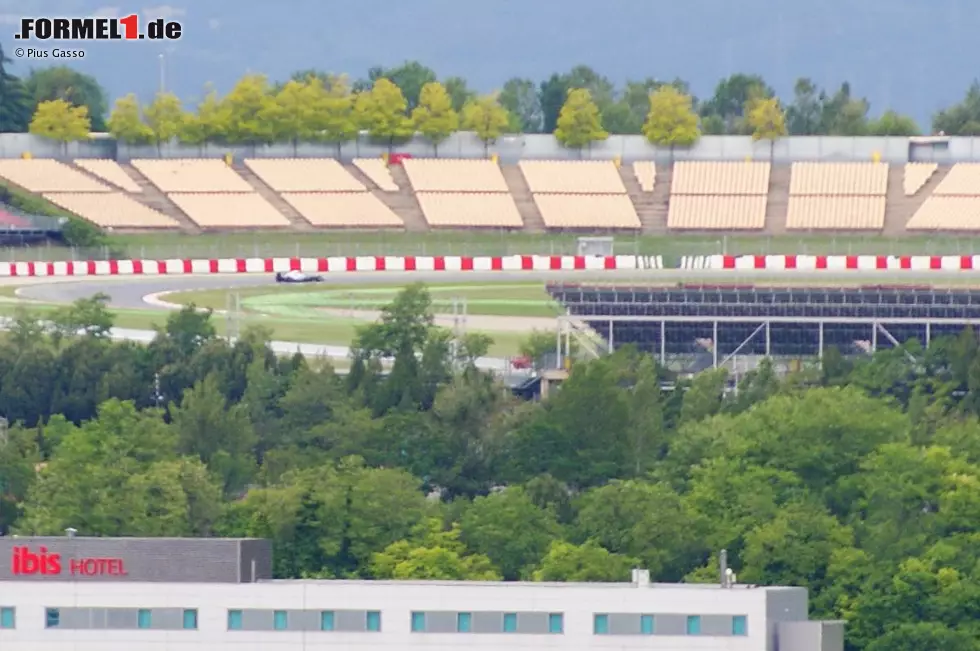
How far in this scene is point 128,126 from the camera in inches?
A: 6703

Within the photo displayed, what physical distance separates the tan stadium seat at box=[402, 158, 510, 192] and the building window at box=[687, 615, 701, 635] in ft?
358

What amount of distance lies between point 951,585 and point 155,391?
41184 mm

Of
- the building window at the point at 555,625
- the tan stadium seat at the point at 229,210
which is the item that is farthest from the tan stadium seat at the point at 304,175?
the building window at the point at 555,625

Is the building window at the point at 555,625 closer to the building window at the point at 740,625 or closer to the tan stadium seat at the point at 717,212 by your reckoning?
the building window at the point at 740,625

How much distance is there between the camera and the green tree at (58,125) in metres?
169

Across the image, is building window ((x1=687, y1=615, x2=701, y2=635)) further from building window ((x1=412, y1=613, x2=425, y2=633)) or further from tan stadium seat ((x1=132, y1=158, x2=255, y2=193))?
tan stadium seat ((x1=132, y1=158, x2=255, y2=193))

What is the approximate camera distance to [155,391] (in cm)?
9994

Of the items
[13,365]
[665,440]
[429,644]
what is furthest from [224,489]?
[429,644]

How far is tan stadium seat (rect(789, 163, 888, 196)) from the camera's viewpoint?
161875 mm

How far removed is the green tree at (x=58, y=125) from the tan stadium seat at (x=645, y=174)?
3081cm

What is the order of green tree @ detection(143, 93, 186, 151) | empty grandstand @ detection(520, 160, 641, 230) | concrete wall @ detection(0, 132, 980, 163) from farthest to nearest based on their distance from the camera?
1. green tree @ detection(143, 93, 186, 151)
2. concrete wall @ detection(0, 132, 980, 163)
3. empty grandstand @ detection(520, 160, 641, 230)

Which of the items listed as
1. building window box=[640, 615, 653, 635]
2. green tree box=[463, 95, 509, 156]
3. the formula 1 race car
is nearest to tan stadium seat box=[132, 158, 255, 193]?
green tree box=[463, 95, 509, 156]

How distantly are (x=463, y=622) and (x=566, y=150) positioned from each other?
4722 inches

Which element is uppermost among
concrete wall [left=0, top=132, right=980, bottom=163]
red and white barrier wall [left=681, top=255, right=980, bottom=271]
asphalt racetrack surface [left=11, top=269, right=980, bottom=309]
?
concrete wall [left=0, top=132, right=980, bottom=163]
